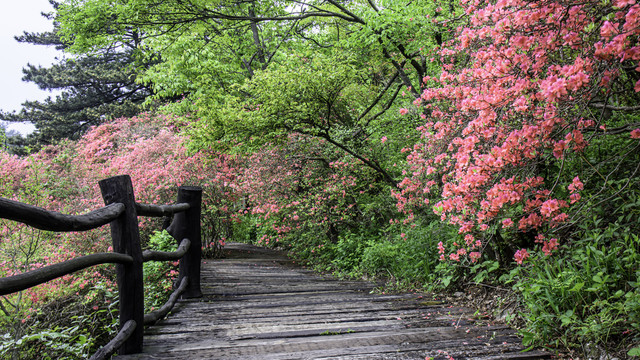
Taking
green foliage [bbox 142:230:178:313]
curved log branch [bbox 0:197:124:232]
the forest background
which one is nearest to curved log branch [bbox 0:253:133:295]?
curved log branch [bbox 0:197:124:232]

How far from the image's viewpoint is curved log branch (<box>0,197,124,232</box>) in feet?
4.48

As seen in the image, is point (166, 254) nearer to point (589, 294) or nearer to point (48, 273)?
point (48, 273)

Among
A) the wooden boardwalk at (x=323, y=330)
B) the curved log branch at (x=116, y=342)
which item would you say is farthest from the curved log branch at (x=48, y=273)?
the wooden boardwalk at (x=323, y=330)

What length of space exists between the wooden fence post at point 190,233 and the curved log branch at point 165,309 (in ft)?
0.27

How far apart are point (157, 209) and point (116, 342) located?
1.01 meters

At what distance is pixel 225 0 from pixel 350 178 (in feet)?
14.1

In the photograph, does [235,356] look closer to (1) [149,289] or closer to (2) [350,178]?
(1) [149,289]

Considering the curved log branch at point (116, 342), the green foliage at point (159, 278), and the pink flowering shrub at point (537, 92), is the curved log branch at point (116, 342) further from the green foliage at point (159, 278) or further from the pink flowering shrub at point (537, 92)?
the pink flowering shrub at point (537, 92)

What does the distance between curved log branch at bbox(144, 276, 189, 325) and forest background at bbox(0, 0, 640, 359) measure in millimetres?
592

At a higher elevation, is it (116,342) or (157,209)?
(157,209)

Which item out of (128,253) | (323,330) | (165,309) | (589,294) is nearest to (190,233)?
(165,309)

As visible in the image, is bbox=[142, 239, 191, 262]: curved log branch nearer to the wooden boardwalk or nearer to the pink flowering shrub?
the wooden boardwalk

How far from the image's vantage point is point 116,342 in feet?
6.40

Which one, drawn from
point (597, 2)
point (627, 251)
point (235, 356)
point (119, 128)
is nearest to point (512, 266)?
point (627, 251)
